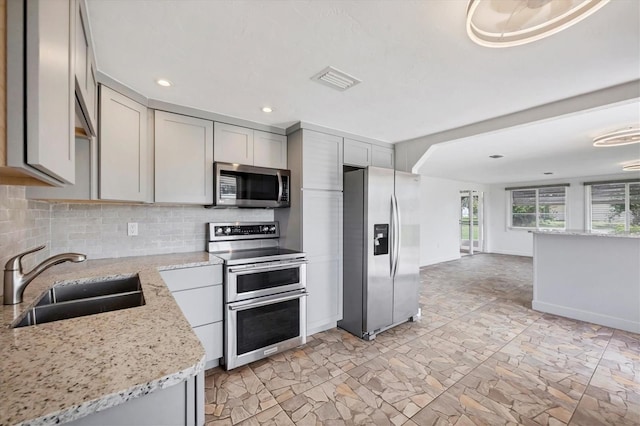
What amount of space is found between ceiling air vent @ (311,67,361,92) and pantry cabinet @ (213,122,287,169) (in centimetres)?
110

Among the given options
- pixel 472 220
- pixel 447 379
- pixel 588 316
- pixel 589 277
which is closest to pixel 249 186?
pixel 447 379

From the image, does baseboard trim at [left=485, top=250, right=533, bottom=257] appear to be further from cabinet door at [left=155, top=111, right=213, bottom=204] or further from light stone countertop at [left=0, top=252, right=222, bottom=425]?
light stone countertop at [left=0, top=252, right=222, bottom=425]

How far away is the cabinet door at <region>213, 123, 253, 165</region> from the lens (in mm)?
2615

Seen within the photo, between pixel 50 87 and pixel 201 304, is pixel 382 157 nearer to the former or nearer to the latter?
pixel 201 304

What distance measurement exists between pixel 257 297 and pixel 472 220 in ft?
27.5

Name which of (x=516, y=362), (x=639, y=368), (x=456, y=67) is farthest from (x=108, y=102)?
(x=639, y=368)

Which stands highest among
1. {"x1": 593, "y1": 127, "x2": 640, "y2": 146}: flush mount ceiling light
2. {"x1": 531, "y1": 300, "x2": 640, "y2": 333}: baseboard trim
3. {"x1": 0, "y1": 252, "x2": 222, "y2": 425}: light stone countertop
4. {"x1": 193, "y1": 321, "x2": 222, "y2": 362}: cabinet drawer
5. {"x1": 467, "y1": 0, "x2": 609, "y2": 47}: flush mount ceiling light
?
{"x1": 593, "y1": 127, "x2": 640, "y2": 146}: flush mount ceiling light

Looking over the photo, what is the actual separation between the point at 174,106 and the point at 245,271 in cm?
157

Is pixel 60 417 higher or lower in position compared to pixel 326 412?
higher

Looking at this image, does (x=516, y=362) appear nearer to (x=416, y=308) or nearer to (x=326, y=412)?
(x=416, y=308)

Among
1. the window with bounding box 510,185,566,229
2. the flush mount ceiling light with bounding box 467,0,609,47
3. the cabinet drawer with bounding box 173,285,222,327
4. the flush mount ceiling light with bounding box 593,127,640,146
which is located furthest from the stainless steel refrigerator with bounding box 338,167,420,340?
the window with bounding box 510,185,566,229

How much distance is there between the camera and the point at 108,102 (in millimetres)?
1936

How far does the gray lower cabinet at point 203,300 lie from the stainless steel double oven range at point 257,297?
7cm

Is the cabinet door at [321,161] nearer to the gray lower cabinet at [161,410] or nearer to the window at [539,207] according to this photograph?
the gray lower cabinet at [161,410]
